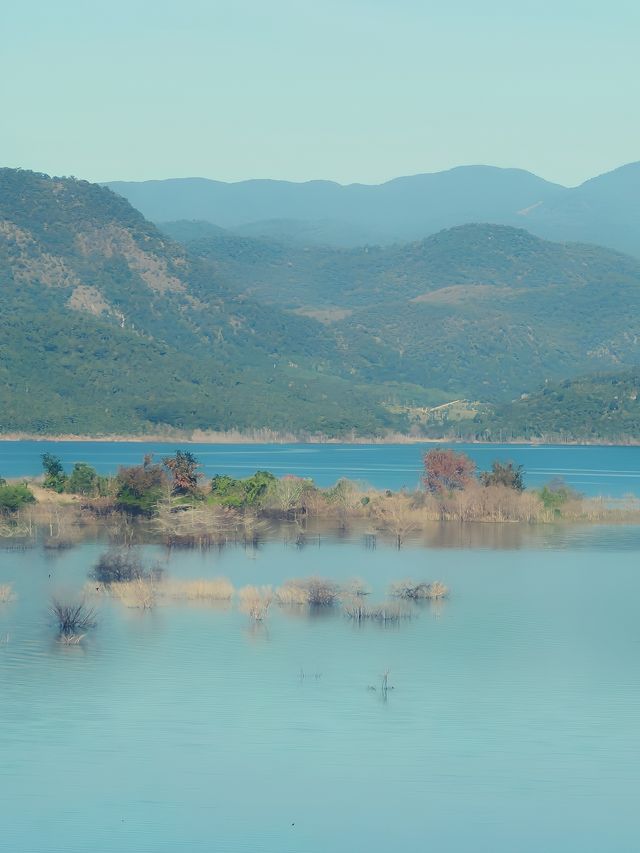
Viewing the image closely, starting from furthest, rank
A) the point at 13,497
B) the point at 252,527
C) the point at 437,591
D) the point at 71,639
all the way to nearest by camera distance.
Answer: the point at 252,527
the point at 13,497
the point at 437,591
the point at 71,639

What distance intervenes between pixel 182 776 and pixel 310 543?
3499 cm

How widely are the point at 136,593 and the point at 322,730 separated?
47.3ft

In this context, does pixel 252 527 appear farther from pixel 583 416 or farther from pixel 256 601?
pixel 583 416

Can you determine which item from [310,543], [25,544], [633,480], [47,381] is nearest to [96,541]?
[25,544]

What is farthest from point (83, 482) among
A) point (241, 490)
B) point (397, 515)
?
point (397, 515)

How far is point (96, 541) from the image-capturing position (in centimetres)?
5969

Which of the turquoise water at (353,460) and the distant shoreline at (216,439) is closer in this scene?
the turquoise water at (353,460)

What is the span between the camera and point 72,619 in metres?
38.5

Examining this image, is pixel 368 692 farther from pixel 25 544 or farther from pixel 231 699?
pixel 25 544

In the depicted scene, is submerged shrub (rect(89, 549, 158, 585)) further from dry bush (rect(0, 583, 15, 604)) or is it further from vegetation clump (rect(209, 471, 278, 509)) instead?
vegetation clump (rect(209, 471, 278, 509))

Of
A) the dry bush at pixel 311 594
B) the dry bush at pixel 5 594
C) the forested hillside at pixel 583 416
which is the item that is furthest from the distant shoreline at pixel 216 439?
the dry bush at pixel 311 594

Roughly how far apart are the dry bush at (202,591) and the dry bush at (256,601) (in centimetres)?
41

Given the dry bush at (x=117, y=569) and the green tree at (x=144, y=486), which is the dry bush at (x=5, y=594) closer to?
the dry bush at (x=117, y=569)

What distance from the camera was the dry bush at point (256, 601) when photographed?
40875 millimetres
